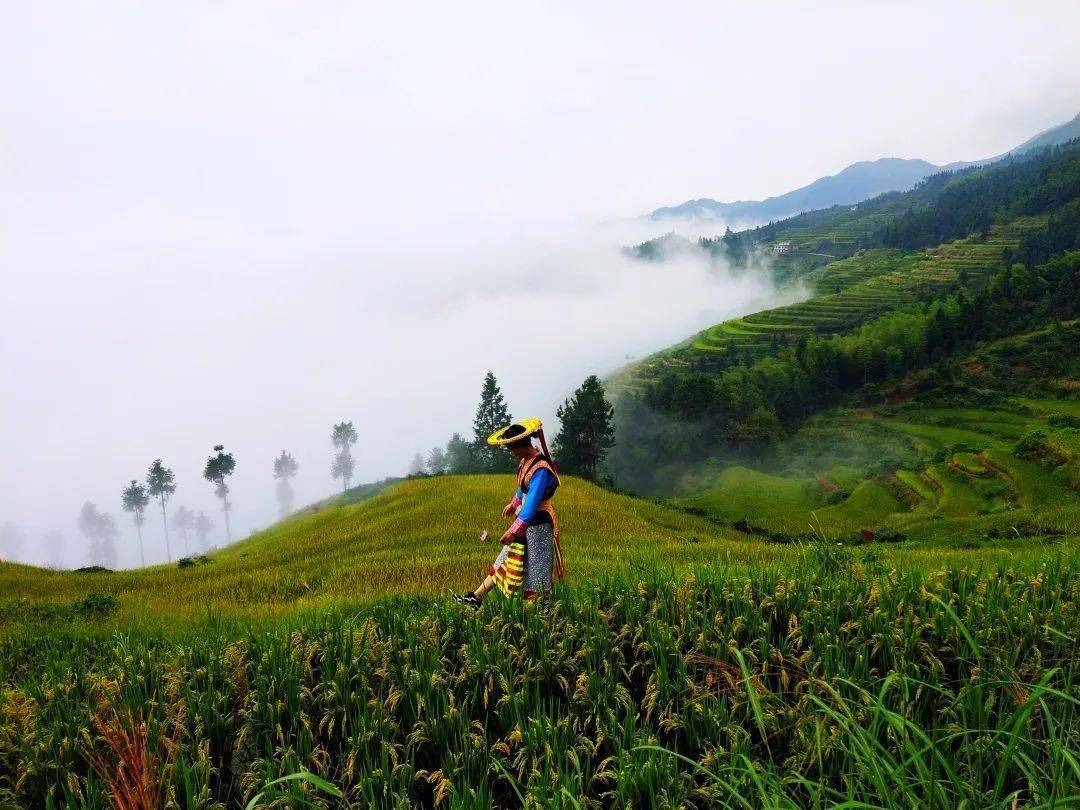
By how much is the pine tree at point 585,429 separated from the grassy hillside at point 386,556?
917 inches

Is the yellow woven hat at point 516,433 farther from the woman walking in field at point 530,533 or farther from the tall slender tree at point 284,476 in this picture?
the tall slender tree at point 284,476

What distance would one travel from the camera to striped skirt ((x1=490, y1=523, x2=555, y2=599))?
6.45m

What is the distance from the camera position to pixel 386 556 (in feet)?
53.0

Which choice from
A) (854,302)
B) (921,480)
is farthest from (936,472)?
(854,302)

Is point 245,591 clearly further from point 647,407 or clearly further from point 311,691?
point 647,407

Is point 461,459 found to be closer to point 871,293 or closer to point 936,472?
point 936,472

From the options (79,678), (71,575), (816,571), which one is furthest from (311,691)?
(71,575)

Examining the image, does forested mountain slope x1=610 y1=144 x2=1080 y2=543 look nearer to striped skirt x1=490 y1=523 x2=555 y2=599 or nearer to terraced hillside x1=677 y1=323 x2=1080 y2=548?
terraced hillside x1=677 y1=323 x2=1080 y2=548

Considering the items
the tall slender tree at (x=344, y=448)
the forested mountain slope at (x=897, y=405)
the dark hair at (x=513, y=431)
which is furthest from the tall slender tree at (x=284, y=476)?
the dark hair at (x=513, y=431)

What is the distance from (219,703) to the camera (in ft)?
13.3

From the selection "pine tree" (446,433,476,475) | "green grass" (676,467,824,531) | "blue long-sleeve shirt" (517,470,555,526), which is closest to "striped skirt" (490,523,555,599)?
"blue long-sleeve shirt" (517,470,555,526)

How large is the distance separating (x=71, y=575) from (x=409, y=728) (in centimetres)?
2110

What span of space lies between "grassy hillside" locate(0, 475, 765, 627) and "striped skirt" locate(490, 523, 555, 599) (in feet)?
3.17

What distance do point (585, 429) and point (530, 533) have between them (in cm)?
4871
